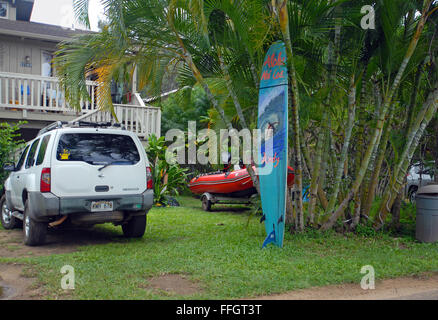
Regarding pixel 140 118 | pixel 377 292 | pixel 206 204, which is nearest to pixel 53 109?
pixel 140 118

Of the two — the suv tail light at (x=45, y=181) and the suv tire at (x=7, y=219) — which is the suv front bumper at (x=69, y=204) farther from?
the suv tire at (x=7, y=219)

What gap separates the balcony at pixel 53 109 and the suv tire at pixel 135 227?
6257mm

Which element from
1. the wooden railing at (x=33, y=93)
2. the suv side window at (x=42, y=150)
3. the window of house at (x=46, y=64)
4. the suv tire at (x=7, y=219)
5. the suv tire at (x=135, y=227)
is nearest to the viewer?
the suv side window at (x=42, y=150)

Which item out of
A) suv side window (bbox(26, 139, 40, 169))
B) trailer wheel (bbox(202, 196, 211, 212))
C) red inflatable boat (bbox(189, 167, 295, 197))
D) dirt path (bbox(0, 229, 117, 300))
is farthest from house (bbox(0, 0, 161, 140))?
dirt path (bbox(0, 229, 117, 300))

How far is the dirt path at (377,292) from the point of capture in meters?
4.87

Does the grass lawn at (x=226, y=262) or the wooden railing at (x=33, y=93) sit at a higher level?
the wooden railing at (x=33, y=93)

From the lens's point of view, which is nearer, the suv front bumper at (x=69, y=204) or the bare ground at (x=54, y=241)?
the suv front bumper at (x=69, y=204)

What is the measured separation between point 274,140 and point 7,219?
20.9ft

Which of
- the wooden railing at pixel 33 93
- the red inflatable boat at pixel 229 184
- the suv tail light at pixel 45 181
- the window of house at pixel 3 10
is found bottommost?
the red inflatable boat at pixel 229 184

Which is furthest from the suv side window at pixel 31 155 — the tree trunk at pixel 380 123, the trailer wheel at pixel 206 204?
the trailer wheel at pixel 206 204

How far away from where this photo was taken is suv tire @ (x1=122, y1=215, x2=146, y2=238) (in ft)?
25.8

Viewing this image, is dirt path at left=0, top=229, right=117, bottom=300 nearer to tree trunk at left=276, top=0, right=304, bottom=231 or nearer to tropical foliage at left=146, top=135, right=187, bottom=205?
tree trunk at left=276, top=0, right=304, bottom=231

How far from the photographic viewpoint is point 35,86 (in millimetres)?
15523

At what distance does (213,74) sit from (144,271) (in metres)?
4.50
